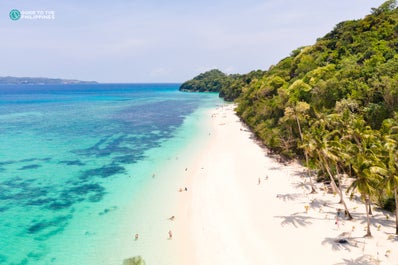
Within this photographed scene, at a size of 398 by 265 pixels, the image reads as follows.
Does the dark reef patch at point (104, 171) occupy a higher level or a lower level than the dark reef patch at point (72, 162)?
lower

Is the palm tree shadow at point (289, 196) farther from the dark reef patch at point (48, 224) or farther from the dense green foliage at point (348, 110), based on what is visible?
the dark reef patch at point (48, 224)

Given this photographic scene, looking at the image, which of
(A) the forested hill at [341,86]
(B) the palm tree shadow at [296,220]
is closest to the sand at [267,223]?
(B) the palm tree shadow at [296,220]

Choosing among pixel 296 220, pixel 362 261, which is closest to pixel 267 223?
pixel 296 220

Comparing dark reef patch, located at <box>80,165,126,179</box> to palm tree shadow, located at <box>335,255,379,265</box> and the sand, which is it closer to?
Result: the sand

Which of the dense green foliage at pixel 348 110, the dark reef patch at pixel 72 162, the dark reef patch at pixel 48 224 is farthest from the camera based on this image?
the dark reef patch at pixel 72 162

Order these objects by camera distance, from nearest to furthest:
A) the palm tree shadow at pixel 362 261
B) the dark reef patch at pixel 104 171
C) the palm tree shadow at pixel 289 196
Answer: the palm tree shadow at pixel 362 261 → the palm tree shadow at pixel 289 196 → the dark reef patch at pixel 104 171

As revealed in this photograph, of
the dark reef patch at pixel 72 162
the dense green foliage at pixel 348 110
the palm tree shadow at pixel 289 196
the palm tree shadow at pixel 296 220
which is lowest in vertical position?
the palm tree shadow at pixel 296 220

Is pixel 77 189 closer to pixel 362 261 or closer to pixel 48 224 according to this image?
pixel 48 224

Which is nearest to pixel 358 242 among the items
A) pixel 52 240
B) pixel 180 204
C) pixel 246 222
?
pixel 246 222
